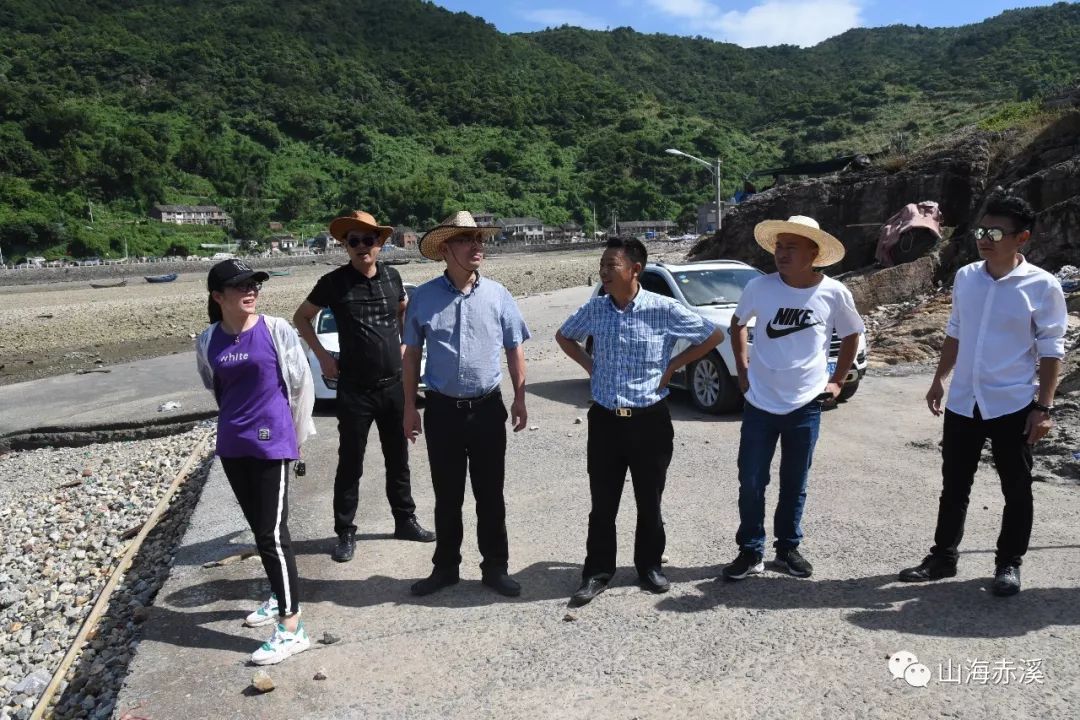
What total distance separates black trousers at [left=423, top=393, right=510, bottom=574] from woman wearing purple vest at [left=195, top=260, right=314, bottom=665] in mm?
760

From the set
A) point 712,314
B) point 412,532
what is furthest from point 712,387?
point 412,532

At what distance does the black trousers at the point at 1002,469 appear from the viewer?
3.96m

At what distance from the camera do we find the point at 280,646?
3.81m

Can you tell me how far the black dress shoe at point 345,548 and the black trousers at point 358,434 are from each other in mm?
38

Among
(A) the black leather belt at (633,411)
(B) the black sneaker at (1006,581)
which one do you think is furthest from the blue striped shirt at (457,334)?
(B) the black sneaker at (1006,581)

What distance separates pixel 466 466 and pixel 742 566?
1.62 meters

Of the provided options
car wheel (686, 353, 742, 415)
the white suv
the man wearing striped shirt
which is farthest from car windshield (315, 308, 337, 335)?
the man wearing striped shirt

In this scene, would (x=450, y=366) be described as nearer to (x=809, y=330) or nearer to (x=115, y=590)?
(x=809, y=330)

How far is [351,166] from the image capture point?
15562 centimetres

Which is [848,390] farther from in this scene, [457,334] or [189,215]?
[189,215]

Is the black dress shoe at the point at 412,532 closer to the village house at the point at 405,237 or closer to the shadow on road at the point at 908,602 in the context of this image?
the shadow on road at the point at 908,602

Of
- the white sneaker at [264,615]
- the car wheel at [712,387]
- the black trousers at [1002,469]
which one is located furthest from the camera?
the car wheel at [712,387]

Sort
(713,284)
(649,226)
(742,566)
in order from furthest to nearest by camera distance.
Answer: (649,226), (713,284), (742,566)

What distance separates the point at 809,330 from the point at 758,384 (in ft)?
1.28
